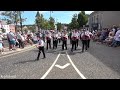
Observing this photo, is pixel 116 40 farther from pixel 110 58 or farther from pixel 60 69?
pixel 60 69

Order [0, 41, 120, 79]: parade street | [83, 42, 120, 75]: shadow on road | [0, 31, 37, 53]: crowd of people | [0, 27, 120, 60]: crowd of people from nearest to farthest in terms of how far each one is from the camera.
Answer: [0, 41, 120, 79]: parade street → [83, 42, 120, 75]: shadow on road → [0, 27, 120, 60]: crowd of people → [0, 31, 37, 53]: crowd of people

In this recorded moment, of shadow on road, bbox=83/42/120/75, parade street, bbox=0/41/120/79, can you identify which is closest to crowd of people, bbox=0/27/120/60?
shadow on road, bbox=83/42/120/75

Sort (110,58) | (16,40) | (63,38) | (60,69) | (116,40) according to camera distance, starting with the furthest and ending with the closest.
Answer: (16,40) < (116,40) < (63,38) < (110,58) < (60,69)

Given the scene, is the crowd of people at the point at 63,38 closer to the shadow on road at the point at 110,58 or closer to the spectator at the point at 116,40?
the spectator at the point at 116,40

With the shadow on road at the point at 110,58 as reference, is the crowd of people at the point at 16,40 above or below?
above

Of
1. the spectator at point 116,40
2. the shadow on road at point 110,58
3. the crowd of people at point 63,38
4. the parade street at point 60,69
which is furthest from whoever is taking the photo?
the spectator at point 116,40

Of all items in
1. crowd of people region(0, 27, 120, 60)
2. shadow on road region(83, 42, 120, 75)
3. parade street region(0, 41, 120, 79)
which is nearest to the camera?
parade street region(0, 41, 120, 79)

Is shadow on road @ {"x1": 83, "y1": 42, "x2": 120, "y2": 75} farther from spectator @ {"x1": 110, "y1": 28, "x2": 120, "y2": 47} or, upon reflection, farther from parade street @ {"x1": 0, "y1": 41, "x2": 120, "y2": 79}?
spectator @ {"x1": 110, "y1": 28, "x2": 120, "y2": 47}

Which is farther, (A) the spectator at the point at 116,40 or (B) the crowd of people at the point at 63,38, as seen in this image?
(A) the spectator at the point at 116,40

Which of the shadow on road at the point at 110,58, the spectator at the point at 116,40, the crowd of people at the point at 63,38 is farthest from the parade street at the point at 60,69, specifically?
the spectator at the point at 116,40

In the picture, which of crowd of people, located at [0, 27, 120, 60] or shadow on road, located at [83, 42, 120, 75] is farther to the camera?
crowd of people, located at [0, 27, 120, 60]

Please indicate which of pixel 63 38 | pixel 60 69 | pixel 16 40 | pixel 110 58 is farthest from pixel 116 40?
pixel 60 69
